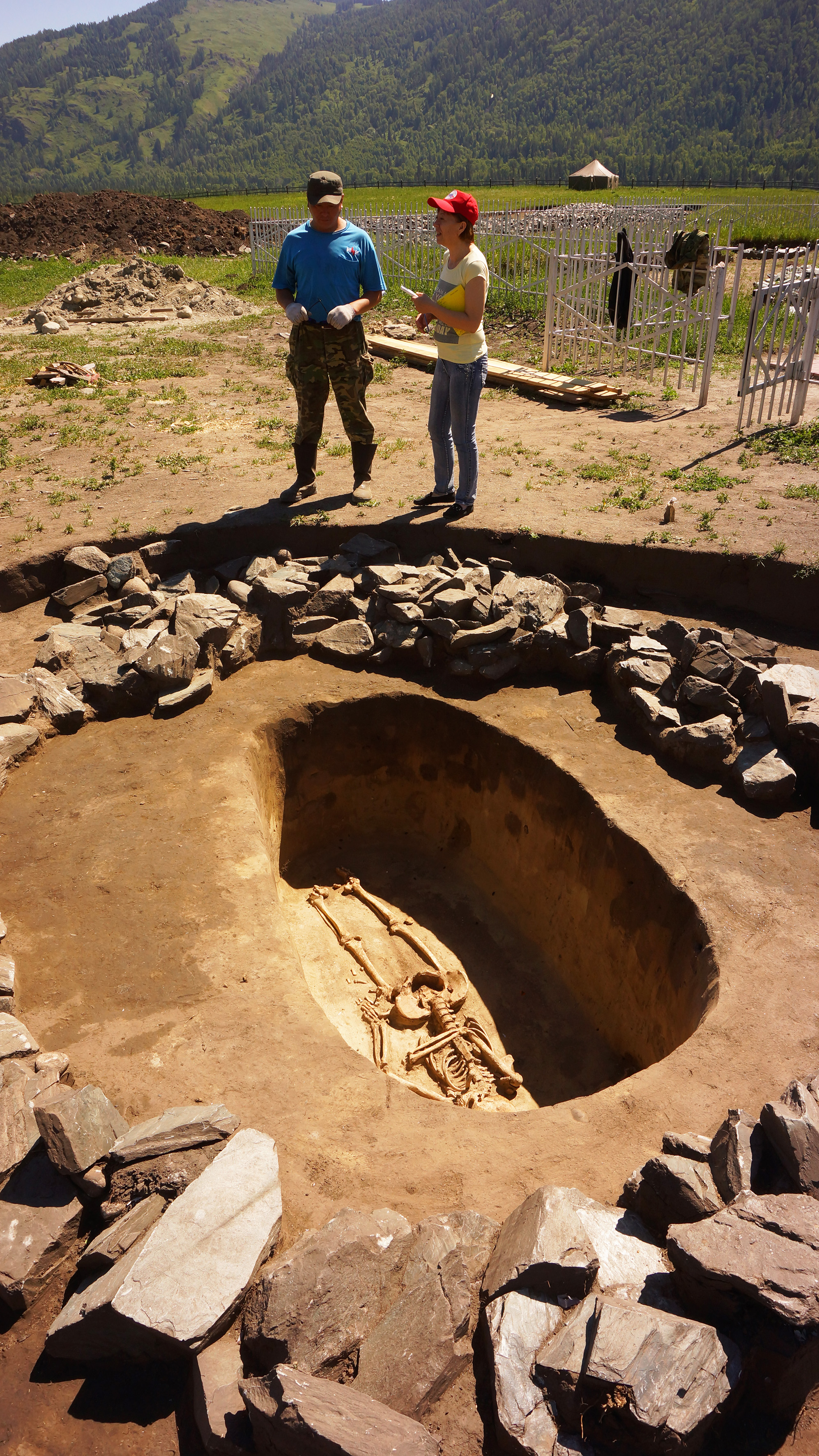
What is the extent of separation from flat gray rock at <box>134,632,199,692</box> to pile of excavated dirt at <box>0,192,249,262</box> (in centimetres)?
2146

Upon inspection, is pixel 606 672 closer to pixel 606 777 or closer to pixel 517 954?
pixel 606 777

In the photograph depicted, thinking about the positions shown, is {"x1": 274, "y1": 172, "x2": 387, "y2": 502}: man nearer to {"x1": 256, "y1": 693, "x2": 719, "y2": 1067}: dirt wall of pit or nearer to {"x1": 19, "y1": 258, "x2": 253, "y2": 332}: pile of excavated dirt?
{"x1": 256, "y1": 693, "x2": 719, "y2": 1067}: dirt wall of pit

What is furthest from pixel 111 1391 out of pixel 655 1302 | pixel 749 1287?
pixel 749 1287

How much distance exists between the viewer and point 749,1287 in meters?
2.08

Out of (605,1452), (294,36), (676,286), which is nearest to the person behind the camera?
(605,1452)

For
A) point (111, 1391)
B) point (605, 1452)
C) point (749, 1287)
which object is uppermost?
point (749, 1287)

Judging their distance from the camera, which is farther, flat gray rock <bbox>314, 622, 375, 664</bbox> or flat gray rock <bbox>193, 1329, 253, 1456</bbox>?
flat gray rock <bbox>314, 622, 375, 664</bbox>

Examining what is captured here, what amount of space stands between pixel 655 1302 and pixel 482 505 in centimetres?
559

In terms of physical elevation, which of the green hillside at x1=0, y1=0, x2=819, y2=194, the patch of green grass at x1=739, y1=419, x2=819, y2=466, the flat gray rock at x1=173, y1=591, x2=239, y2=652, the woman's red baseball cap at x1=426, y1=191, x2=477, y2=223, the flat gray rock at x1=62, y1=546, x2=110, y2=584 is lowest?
the flat gray rock at x1=173, y1=591, x2=239, y2=652

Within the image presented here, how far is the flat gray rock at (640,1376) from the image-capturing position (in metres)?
2.00

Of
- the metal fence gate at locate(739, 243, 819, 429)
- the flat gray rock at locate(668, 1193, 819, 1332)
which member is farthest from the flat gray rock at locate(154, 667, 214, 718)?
the metal fence gate at locate(739, 243, 819, 429)

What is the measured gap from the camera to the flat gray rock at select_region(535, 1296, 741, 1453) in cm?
200

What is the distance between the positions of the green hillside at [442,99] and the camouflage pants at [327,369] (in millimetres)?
57464

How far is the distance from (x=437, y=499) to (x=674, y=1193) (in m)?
5.36
